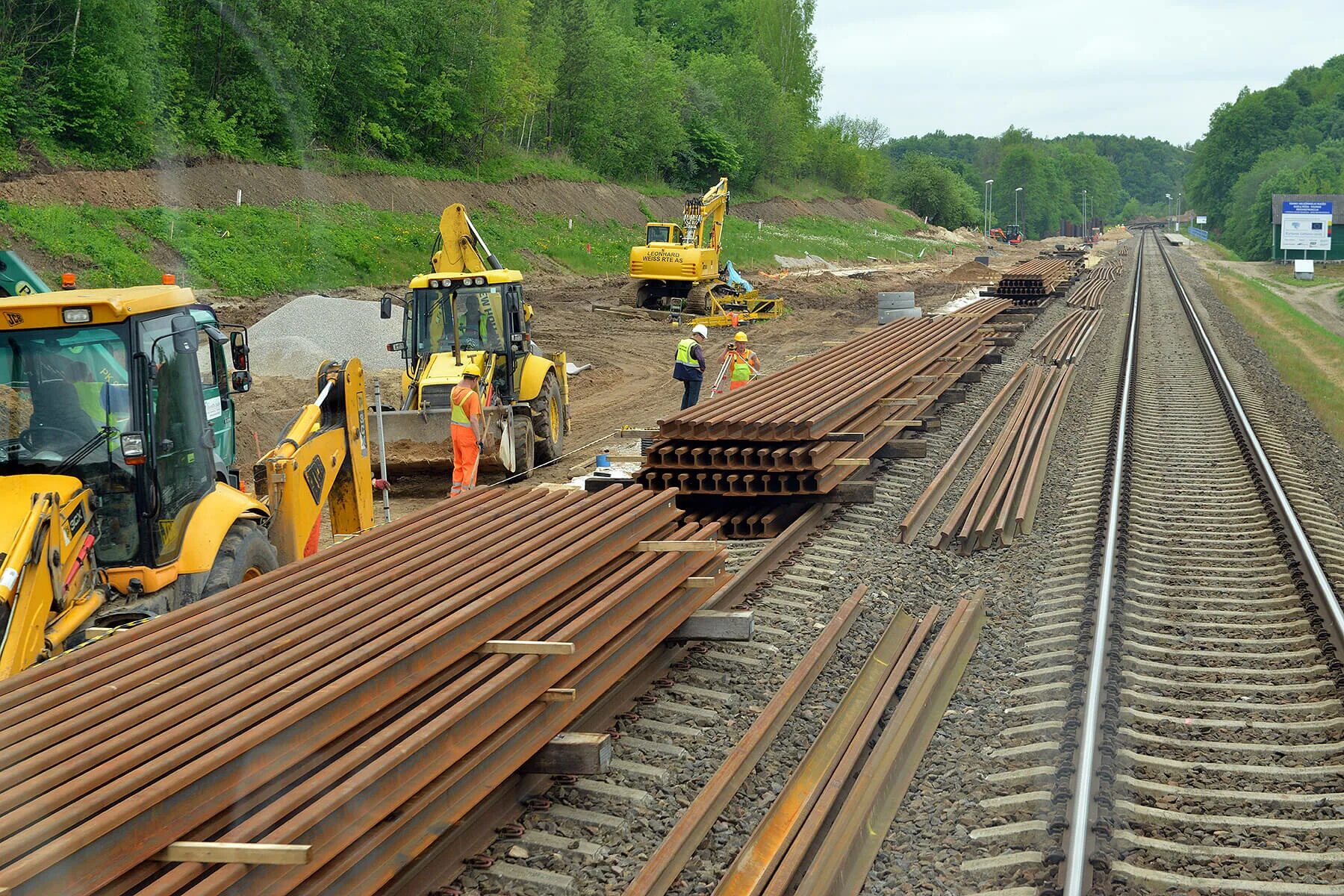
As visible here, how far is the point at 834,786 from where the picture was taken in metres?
5.91

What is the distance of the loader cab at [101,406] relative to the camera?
6574 mm

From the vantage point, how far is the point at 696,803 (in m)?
5.81

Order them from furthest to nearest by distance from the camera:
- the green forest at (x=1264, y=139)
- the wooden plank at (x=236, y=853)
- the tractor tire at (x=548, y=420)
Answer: the green forest at (x=1264, y=139), the tractor tire at (x=548, y=420), the wooden plank at (x=236, y=853)

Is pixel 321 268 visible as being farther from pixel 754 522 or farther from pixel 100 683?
pixel 100 683

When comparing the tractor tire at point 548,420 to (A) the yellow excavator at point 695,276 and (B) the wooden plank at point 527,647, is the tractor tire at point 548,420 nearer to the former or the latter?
(B) the wooden plank at point 527,647

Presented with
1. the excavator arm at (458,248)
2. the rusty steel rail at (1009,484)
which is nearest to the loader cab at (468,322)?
the excavator arm at (458,248)

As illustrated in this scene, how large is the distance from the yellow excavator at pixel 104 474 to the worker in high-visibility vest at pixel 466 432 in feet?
15.3

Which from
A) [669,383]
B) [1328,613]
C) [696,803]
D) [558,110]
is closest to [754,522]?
[1328,613]

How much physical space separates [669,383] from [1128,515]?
12924mm

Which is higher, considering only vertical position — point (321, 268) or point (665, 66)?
point (665, 66)

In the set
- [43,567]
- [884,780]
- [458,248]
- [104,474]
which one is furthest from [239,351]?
[458,248]

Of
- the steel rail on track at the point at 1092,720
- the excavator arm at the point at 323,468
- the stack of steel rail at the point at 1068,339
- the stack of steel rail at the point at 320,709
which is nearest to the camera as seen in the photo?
the stack of steel rail at the point at 320,709

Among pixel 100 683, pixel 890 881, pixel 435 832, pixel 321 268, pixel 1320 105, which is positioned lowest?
pixel 890 881

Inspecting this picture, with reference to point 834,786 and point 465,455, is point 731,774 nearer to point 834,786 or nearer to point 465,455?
point 834,786
